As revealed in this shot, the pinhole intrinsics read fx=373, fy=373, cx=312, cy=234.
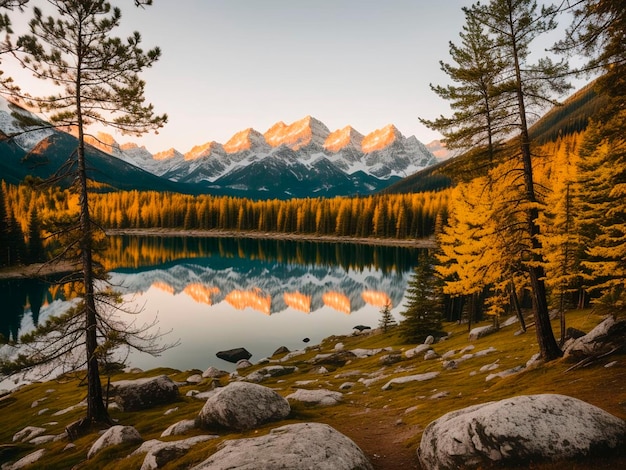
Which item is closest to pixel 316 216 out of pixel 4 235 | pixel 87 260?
pixel 4 235

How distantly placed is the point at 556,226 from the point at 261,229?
172 m

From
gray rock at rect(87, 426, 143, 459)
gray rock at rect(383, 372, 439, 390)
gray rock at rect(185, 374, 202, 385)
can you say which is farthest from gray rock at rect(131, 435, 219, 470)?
gray rock at rect(185, 374, 202, 385)

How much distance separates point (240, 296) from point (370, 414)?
5948 cm

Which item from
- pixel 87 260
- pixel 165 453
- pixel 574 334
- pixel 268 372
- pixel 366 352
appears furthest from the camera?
pixel 366 352

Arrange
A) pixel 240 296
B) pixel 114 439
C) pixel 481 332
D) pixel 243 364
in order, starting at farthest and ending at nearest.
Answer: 1. pixel 240 296
2. pixel 243 364
3. pixel 481 332
4. pixel 114 439

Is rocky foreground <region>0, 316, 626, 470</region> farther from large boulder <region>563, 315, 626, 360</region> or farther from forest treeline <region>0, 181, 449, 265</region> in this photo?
forest treeline <region>0, 181, 449, 265</region>

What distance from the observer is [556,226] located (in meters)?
25.1

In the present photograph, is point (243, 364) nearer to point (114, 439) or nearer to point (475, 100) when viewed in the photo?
point (114, 439)

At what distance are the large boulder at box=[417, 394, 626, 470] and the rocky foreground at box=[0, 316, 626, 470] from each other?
0.02 m

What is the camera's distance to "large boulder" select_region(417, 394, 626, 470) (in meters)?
8.39

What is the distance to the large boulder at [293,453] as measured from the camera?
29.8 ft

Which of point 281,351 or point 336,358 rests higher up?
point 336,358

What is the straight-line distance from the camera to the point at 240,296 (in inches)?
2921

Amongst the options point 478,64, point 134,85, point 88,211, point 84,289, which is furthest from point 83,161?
point 478,64
